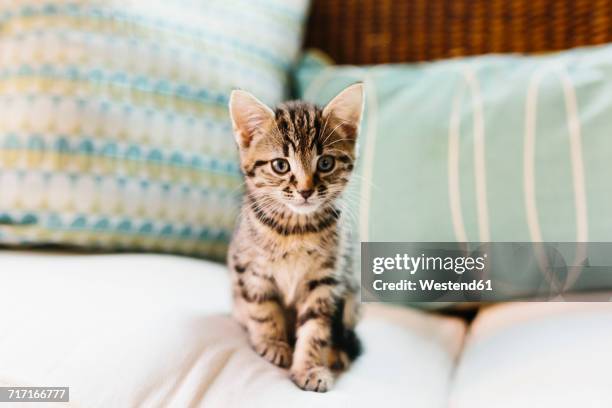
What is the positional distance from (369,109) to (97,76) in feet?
1.51

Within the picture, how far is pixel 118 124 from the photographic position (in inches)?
35.7

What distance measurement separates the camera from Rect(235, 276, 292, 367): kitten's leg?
2.31 feet

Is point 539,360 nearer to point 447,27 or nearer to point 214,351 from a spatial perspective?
point 214,351

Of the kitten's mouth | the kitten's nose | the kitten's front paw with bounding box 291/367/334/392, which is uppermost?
the kitten's nose

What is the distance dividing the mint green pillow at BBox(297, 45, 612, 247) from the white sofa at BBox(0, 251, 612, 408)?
0.46 ft

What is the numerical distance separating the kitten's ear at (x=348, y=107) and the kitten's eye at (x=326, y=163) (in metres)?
0.05

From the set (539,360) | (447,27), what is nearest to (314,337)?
(539,360)

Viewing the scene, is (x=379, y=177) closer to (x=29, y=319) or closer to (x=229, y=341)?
(x=229, y=341)

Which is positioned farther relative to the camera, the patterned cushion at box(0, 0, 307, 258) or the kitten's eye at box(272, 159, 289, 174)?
the patterned cushion at box(0, 0, 307, 258)

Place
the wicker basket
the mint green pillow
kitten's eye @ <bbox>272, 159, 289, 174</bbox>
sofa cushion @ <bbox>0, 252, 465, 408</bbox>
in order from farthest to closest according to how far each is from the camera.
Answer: the wicker basket < the mint green pillow < kitten's eye @ <bbox>272, 159, 289, 174</bbox> < sofa cushion @ <bbox>0, 252, 465, 408</bbox>

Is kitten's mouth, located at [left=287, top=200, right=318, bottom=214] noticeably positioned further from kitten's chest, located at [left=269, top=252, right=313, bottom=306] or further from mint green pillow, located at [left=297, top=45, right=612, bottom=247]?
mint green pillow, located at [left=297, top=45, right=612, bottom=247]

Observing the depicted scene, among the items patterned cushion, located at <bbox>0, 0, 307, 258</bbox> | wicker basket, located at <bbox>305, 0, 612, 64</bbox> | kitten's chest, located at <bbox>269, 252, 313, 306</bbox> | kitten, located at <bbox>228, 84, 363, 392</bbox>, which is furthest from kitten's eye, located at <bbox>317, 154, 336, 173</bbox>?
wicker basket, located at <bbox>305, 0, 612, 64</bbox>

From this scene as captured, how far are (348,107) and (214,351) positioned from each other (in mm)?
327

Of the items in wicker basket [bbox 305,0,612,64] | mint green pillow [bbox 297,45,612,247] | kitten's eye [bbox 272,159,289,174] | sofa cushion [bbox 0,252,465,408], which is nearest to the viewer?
sofa cushion [bbox 0,252,465,408]
